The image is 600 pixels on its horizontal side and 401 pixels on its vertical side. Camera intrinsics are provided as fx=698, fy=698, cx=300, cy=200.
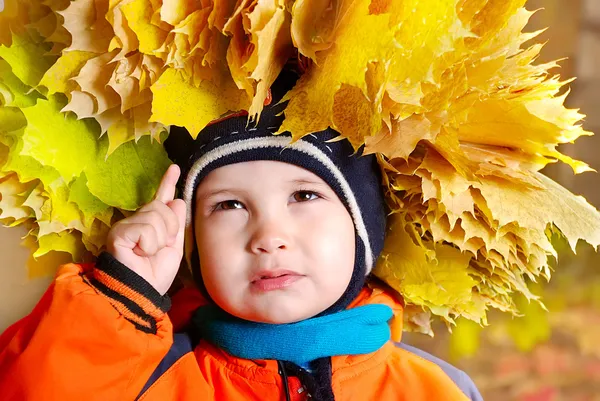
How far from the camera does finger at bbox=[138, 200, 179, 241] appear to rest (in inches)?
35.6

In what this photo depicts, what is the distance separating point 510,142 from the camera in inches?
37.2

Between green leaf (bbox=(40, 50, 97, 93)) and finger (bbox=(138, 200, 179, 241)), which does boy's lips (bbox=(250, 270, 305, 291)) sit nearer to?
finger (bbox=(138, 200, 179, 241))

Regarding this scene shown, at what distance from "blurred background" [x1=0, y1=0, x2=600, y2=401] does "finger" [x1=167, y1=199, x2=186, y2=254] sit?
76 cm

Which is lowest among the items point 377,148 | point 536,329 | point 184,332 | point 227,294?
point 536,329

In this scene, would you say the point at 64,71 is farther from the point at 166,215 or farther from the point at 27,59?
the point at 166,215

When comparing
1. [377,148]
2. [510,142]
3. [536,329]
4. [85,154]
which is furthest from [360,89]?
[536,329]

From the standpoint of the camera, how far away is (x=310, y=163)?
91 cm

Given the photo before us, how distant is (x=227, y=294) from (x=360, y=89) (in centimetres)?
32

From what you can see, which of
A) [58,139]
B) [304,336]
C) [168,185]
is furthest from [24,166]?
[304,336]

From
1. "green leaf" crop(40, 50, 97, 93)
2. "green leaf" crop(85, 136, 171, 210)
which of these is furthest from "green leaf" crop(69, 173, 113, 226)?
"green leaf" crop(40, 50, 97, 93)

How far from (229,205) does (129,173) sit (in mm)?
147

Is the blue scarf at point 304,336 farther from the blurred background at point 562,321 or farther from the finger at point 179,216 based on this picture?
the blurred background at point 562,321

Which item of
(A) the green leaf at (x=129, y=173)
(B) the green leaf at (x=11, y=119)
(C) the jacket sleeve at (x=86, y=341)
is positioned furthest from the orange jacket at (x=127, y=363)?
(B) the green leaf at (x=11, y=119)

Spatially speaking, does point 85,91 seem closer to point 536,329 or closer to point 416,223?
point 416,223
